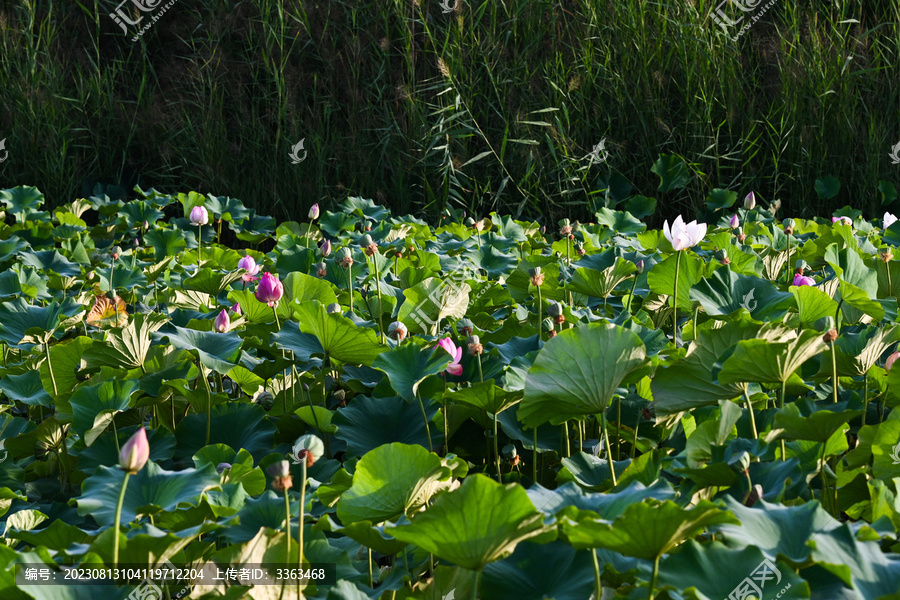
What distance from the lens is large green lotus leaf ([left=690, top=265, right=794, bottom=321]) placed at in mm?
1454

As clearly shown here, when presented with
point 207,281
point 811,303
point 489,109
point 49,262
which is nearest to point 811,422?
point 811,303

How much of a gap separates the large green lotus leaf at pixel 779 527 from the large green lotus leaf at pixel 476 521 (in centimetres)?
19

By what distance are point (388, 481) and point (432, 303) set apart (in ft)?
2.37

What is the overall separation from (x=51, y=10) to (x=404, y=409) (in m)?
5.25

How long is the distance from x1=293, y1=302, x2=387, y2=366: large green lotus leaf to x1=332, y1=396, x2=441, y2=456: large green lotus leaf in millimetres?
86

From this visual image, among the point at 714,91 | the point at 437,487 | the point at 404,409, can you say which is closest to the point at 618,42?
the point at 714,91

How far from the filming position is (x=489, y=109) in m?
4.59

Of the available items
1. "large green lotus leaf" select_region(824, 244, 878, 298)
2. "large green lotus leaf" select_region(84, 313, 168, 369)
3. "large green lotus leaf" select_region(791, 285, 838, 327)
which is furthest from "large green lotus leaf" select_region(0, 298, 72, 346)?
"large green lotus leaf" select_region(824, 244, 878, 298)

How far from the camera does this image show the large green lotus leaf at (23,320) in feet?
5.58

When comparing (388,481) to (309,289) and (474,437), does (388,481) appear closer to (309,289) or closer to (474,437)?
(474,437)

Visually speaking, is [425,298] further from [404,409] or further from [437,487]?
[437,487]

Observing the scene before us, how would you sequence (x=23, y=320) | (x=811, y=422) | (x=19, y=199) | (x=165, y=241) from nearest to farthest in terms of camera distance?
(x=811, y=422) < (x=23, y=320) < (x=165, y=241) < (x=19, y=199)

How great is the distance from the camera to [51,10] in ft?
17.9

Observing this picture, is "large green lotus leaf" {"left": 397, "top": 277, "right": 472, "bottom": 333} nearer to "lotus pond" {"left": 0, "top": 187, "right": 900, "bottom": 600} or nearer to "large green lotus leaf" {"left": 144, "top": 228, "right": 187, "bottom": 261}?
"lotus pond" {"left": 0, "top": 187, "right": 900, "bottom": 600}
